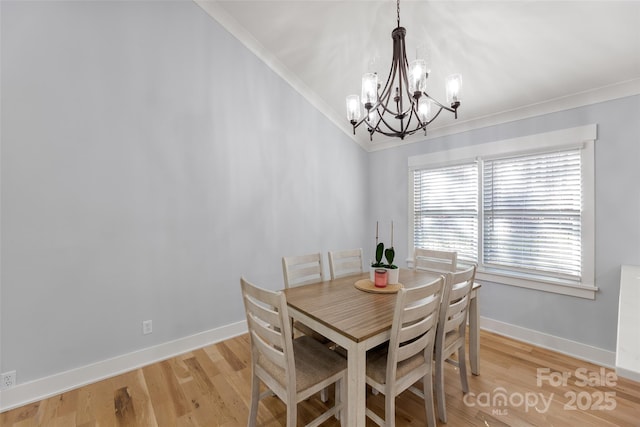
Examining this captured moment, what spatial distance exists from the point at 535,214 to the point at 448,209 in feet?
2.85

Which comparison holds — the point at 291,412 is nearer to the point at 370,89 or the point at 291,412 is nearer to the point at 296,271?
the point at 296,271

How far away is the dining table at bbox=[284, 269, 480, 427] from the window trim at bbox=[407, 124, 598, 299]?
1009mm

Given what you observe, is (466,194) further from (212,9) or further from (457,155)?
(212,9)

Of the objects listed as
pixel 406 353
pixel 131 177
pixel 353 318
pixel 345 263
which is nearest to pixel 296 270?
pixel 345 263

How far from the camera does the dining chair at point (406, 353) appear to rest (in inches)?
49.6

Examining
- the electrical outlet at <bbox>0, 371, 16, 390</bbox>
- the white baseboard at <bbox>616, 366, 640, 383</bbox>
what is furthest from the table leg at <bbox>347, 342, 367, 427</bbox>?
the electrical outlet at <bbox>0, 371, 16, 390</bbox>

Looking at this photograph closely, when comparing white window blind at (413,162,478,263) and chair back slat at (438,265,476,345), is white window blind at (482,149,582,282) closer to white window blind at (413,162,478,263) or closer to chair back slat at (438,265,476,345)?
white window blind at (413,162,478,263)

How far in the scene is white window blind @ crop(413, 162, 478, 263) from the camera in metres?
3.07

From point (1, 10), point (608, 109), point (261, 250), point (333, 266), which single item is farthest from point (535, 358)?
point (1, 10)

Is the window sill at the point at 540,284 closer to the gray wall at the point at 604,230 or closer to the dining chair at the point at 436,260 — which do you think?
the gray wall at the point at 604,230

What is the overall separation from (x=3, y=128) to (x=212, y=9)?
6.42ft

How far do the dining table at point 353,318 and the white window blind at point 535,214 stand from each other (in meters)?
1.12

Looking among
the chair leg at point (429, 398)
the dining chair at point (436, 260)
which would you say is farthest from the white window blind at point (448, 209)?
the chair leg at point (429, 398)

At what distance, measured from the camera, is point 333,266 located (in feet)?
7.72
